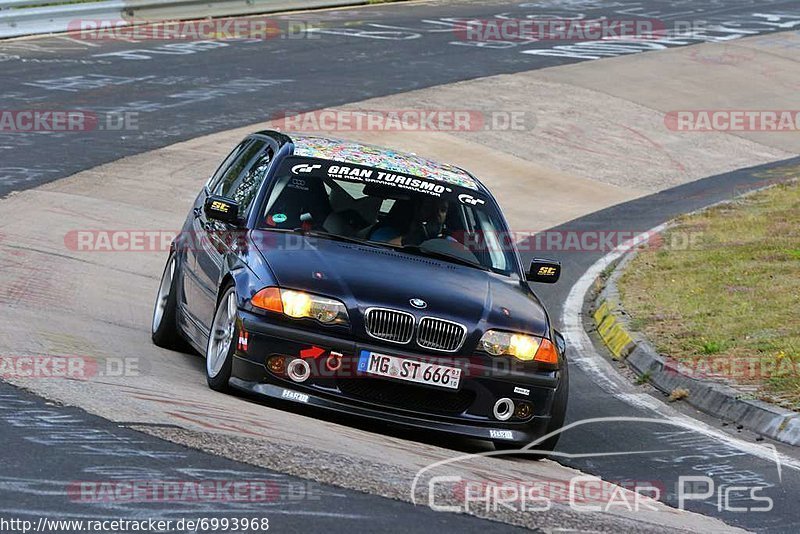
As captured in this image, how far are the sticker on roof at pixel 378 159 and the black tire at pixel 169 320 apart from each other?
1.27m

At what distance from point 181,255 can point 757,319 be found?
16.3 ft

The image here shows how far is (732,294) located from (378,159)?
4967mm

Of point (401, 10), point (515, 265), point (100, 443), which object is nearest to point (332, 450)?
point (100, 443)

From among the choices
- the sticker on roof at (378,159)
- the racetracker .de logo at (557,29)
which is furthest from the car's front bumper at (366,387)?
the racetracker .de logo at (557,29)

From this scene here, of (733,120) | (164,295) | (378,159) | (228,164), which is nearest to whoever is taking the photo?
(378,159)

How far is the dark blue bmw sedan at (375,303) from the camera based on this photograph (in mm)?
7980

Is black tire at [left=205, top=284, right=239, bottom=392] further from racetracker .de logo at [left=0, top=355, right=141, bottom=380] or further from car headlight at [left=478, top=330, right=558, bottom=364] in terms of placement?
car headlight at [left=478, top=330, right=558, bottom=364]

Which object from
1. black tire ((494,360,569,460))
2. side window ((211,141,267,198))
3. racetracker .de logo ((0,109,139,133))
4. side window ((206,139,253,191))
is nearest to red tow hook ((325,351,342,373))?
black tire ((494,360,569,460))

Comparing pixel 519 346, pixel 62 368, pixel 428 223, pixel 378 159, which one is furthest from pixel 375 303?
pixel 378 159

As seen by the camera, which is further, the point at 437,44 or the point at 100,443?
the point at 437,44

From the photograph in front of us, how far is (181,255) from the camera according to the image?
10.1 meters

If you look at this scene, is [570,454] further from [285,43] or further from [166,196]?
[285,43]

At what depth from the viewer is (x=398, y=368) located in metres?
7.93

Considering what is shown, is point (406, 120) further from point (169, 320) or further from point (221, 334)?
point (221, 334)
